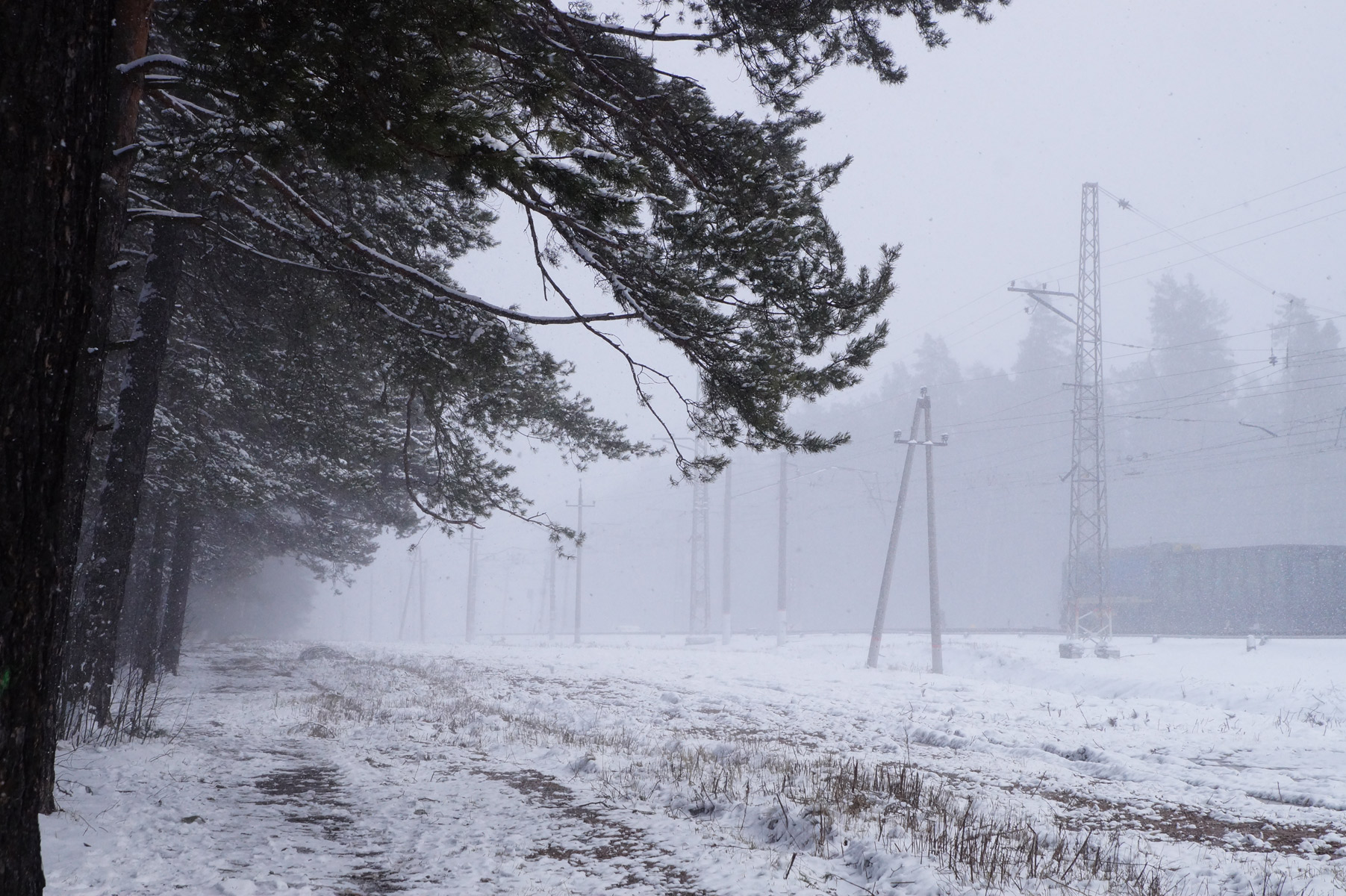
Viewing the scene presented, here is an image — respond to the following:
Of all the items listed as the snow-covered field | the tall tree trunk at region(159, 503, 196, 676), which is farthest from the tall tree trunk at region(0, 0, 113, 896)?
the tall tree trunk at region(159, 503, 196, 676)

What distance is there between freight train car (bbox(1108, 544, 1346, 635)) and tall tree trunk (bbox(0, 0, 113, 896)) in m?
32.0

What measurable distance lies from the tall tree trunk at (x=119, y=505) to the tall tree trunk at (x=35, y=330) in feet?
22.6

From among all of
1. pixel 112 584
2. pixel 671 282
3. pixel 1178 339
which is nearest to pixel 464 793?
pixel 671 282

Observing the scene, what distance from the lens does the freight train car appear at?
29266 millimetres

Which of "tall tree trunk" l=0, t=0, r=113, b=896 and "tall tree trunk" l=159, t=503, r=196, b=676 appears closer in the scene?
"tall tree trunk" l=0, t=0, r=113, b=896

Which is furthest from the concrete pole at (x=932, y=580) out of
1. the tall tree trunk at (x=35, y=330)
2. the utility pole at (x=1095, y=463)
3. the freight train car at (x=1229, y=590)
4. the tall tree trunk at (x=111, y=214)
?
the tall tree trunk at (x=35, y=330)

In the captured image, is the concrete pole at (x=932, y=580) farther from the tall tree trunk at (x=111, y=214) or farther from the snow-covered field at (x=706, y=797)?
the tall tree trunk at (x=111, y=214)

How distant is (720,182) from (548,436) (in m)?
5.53

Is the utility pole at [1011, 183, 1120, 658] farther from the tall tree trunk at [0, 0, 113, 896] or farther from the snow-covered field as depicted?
the tall tree trunk at [0, 0, 113, 896]

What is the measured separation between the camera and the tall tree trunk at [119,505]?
874cm

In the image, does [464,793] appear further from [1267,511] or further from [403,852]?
[1267,511]

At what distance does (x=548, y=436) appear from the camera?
1156 cm

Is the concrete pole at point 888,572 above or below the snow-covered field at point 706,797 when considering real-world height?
above

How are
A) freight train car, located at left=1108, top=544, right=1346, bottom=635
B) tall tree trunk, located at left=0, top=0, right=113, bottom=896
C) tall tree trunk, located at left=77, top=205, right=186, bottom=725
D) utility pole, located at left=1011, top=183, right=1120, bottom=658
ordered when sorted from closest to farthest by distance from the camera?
tall tree trunk, located at left=0, top=0, right=113, bottom=896, tall tree trunk, located at left=77, top=205, right=186, bottom=725, utility pole, located at left=1011, top=183, right=1120, bottom=658, freight train car, located at left=1108, top=544, right=1346, bottom=635
